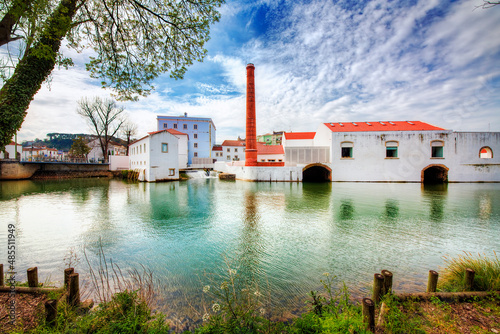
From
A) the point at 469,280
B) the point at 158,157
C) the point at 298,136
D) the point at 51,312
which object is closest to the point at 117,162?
the point at 158,157

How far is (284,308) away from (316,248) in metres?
2.68

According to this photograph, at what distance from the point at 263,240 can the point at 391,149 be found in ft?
73.6

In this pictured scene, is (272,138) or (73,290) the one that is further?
(272,138)

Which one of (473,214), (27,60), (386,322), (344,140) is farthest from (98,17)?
(344,140)

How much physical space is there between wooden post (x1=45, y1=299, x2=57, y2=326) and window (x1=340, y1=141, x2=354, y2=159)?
78.8 feet

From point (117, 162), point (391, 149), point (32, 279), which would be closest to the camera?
point (32, 279)

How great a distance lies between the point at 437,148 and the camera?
22156 mm

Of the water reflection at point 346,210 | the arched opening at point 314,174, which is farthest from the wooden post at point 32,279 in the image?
the arched opening at point 314,174

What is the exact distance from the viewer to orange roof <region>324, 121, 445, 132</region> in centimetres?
2288

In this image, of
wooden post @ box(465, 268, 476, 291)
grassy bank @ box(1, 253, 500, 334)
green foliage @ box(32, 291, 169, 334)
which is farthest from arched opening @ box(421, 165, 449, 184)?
green foliage @ box(32, 291, 169, 334)

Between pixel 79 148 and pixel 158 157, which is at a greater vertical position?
pixel 79 148

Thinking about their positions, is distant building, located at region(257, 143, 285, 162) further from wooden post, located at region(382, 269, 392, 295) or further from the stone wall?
wooden post, located at region(382, 269, 392, 295)

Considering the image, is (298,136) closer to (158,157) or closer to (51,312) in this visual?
(158,157)

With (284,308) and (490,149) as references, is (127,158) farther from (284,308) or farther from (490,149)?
(490,149)
